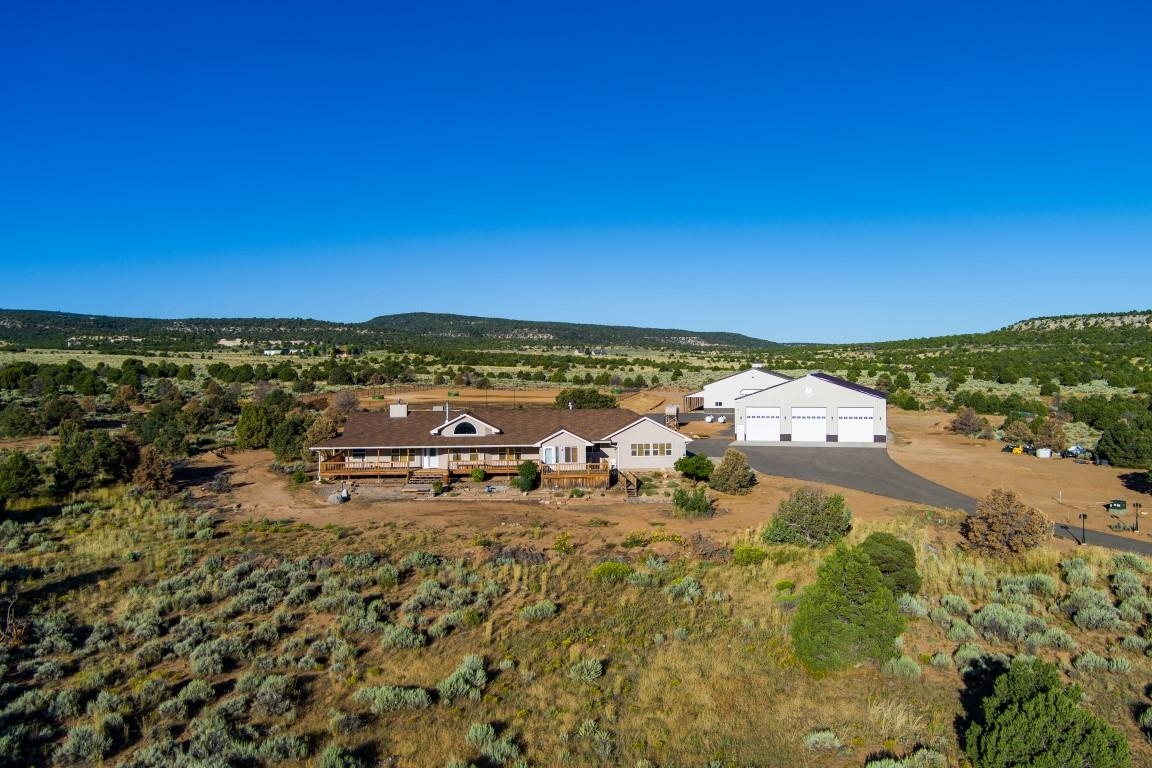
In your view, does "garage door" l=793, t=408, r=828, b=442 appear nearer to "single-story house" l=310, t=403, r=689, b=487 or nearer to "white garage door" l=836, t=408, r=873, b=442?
"white garage door" l=836, t=408, r=873, b=442

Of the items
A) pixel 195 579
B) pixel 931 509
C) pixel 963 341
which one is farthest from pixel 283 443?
pixel 963 341

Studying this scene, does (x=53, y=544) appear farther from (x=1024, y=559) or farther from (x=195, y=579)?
(x=1024, y=559)

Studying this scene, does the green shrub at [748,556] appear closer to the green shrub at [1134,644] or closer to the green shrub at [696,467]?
the green shrub at [1134,644]

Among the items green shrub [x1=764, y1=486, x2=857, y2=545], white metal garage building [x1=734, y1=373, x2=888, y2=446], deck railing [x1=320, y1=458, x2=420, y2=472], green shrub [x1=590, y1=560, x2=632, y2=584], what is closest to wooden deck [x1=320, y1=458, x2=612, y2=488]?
deck railing [x1=320, y1=458, x2=420, y2=472]

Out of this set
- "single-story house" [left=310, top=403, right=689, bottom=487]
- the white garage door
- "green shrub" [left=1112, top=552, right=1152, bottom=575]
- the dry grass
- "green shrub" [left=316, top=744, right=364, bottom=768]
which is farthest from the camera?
the white garage door

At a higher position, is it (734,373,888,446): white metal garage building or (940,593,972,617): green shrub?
(734,373,888,446): white metal garage building

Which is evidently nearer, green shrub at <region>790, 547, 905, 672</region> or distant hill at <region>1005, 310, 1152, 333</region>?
green shrub at <region>790, 547, 905, 672</region>

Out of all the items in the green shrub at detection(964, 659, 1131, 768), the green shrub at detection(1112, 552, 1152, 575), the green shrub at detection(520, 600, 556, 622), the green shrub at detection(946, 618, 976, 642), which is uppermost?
the green shrub at detection(964, 659, 1131, 768)
